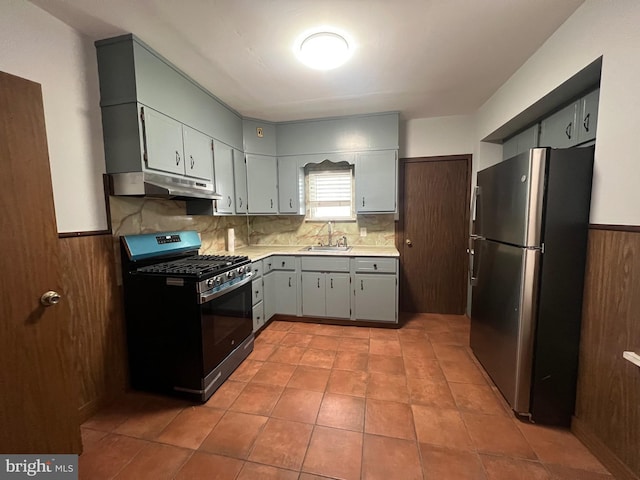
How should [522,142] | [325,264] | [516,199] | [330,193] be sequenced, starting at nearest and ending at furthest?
1. [516,199]
2. [522,142]
3. [325,264]
4. [330,193]

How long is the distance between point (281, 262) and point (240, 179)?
113cm

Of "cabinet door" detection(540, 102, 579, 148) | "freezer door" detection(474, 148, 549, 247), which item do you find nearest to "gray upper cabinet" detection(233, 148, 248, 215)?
"freezer door" detection(474, 148, 549, 247)

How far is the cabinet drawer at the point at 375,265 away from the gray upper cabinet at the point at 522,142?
64.8 inches

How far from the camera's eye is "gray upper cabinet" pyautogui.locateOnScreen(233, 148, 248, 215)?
301cm

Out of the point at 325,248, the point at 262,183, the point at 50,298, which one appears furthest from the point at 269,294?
the point at 50,298

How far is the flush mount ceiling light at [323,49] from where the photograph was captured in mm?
1715

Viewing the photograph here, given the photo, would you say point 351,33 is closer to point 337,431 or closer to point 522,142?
point 522,142

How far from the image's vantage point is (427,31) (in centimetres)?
170

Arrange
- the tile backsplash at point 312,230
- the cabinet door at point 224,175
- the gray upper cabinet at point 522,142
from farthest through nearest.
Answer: the tile backsplash at point 312,230 → the cabinet door at point 224,175 → the gray upper cabinet at point 522,142

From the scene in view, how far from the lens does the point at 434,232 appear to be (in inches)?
133

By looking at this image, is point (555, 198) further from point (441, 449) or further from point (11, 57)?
point (11, 57)

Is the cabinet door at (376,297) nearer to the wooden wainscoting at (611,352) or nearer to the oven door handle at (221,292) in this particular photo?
the oven door handle at (221,292)

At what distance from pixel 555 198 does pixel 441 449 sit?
1.60m

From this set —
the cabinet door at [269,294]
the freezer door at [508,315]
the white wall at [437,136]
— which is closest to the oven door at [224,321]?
the cabinet door at [269,294]
